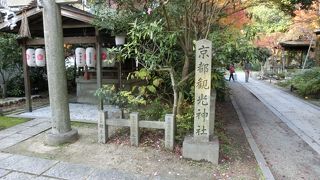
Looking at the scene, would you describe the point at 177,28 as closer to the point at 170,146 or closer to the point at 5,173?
the point at 170,146

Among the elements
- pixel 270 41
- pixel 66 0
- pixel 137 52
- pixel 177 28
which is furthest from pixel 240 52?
pixel 270 41

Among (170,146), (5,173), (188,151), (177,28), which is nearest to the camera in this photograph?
(5,173)

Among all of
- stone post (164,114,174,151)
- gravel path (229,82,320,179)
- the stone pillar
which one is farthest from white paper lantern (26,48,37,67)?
gravel path (229,82,320,179)

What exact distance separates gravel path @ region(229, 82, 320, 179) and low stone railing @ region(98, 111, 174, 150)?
2063 millimetres

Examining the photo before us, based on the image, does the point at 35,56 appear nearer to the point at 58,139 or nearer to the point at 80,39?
the point at 80,39

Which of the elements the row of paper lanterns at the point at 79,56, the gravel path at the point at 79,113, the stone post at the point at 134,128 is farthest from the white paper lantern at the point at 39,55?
the stone post at the point at 134,128

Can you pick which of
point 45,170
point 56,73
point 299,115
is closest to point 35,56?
point 56,73

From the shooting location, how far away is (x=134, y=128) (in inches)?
225

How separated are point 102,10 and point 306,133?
256 inches

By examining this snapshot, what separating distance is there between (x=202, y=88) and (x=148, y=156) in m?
1.71

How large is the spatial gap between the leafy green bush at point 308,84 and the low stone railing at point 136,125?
10751 mm

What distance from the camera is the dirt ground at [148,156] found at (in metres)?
4.68

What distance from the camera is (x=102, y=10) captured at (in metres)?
7.01

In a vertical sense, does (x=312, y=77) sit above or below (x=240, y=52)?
below
